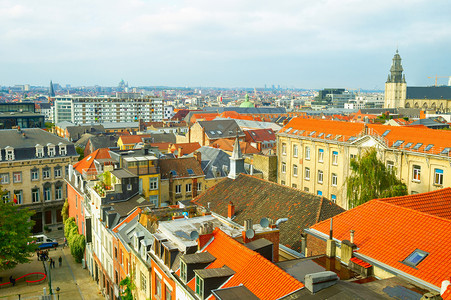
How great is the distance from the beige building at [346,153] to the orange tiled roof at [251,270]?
26.5 meters

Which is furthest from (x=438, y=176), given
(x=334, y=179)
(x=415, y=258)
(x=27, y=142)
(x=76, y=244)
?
(x=27, y=142)

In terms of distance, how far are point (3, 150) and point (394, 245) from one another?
61662 millimetres

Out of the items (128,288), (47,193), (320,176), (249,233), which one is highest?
(249,233)

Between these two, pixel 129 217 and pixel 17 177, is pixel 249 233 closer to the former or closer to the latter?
pixel 129 217

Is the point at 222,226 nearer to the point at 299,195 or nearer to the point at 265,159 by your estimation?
the point at 299,195

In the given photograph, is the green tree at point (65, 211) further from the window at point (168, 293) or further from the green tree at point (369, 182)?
the green tree at point (369, 182)

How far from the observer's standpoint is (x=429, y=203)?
83.6 ft

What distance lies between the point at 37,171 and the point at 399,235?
60911 millimetres

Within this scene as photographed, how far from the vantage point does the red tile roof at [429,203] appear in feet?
81.0

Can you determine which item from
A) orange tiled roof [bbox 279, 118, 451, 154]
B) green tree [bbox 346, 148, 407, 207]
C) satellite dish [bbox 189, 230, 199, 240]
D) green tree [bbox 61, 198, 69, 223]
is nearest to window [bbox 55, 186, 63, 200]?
green tree [bbox 61, 198, 69, 223]

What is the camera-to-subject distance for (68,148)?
7075 centimetres

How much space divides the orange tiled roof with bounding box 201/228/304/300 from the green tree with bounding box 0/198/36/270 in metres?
29.6

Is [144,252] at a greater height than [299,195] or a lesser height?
lesser

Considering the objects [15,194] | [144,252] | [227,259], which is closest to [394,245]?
[227,259]
